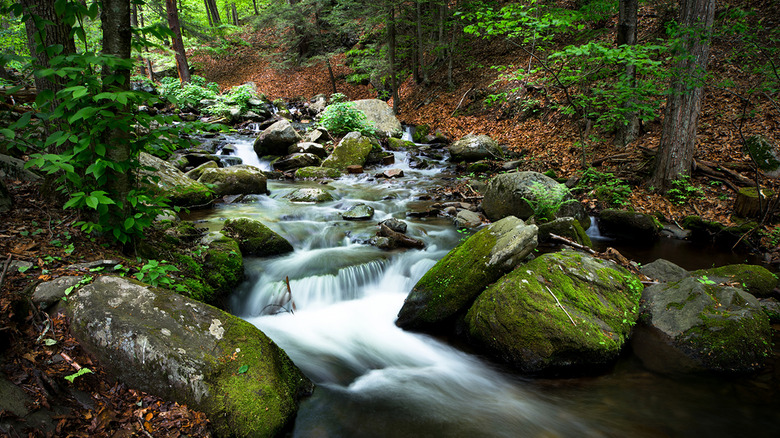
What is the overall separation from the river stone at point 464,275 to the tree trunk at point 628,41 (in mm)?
6322

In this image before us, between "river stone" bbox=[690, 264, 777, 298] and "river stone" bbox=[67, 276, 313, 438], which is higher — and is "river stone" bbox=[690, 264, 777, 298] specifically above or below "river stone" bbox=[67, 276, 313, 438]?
below

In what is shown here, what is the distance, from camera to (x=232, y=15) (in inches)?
1476

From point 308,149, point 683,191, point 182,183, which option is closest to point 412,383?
point 182,183

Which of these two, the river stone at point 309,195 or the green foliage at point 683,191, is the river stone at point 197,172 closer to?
the river stone at point 309,195

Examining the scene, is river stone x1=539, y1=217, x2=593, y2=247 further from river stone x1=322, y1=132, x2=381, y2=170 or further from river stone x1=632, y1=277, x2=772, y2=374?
river stone x1=322, y1=132, x2=381, y2=170

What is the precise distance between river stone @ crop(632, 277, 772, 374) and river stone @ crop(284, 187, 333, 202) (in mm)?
7022

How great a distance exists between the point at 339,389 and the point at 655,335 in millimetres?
3641

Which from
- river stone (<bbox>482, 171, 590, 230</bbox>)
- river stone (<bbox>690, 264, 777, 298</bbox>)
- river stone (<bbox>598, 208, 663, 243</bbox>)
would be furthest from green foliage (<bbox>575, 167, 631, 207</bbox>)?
river stone (<bbox>690, 264, 777, 298</bbox>)

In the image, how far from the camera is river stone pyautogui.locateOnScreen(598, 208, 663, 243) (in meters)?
7.23

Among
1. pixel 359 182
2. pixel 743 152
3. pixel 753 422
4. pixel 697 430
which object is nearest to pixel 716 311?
pixel 753 422

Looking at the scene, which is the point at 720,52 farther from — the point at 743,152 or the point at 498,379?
the point at 498,379

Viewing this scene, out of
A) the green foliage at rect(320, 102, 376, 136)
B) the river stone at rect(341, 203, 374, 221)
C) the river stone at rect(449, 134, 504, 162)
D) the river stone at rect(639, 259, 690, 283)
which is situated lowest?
the river stone at rect(639, 259, 690, 283)

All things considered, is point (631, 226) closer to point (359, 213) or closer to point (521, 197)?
point (521, 197)

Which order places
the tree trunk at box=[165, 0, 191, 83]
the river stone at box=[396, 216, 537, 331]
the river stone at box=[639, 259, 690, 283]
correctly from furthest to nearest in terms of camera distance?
the tree trunk at box=[165, 0, 191, 83], the river stone at box=[639, 259, 690, 283], the river stone at box=[396, 216, 537, 331]
